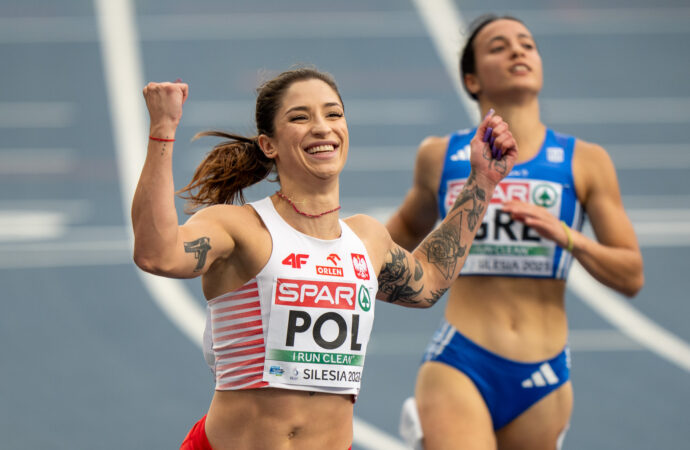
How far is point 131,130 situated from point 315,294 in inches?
473

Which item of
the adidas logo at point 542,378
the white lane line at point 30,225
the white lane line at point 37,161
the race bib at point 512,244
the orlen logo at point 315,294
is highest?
the orlen logo at point 315,294

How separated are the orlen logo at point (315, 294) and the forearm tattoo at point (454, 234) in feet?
1.97

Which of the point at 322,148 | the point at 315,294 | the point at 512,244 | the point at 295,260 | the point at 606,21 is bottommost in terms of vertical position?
the point at 512,244

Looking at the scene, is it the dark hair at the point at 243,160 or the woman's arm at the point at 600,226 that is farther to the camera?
the woman's arm at the point at 600,226

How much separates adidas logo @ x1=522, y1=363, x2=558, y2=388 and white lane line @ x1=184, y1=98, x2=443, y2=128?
A: 10672mm

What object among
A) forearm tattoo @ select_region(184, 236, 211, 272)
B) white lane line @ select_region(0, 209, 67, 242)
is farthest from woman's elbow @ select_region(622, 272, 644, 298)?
white lane line @ select_region(0, 209, 67, 242)

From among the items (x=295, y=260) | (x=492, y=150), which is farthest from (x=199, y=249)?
(x=492, y=150)

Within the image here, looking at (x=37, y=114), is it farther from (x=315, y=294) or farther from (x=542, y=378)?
(x=315, y=294)

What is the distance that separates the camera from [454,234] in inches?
161

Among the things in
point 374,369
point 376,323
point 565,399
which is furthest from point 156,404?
point 565,399

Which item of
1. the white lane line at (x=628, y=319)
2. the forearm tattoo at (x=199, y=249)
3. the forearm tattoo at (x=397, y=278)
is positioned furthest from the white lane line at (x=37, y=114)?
the forearm tattoo at (x=199, y=249)

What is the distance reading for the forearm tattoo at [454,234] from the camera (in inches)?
161

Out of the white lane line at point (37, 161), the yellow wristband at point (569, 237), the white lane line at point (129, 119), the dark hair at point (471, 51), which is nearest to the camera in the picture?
the yellow wristband at point (569, 237)

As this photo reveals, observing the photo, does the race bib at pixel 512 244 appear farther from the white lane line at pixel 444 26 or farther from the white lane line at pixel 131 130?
the white lane line at pixel 444 26
